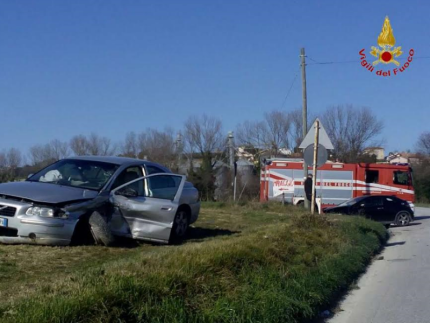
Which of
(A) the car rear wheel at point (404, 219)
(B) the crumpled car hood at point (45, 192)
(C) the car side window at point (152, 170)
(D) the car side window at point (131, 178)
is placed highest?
(C) the car side window at point (152, 170)

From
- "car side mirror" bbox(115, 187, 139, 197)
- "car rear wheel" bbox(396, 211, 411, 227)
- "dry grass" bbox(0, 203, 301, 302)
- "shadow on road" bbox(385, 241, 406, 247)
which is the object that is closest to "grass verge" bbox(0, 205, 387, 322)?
"dry grass" bbox(0, 203, 301, 302)

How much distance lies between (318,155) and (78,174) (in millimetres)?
6173

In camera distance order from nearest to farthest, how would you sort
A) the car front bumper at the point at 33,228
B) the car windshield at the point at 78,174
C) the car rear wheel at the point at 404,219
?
the car front bumper at the point at 33,228 → the car windshield at the point at 78,174 → the car rear wheel at the point at 404,219

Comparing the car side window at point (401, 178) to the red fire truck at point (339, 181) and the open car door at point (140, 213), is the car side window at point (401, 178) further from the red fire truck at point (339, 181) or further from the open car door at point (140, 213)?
the open car door at point (140, 213)

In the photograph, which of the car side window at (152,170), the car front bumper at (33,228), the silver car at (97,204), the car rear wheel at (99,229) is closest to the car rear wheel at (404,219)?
the silver car at (97,204)

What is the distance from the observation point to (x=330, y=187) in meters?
32.2

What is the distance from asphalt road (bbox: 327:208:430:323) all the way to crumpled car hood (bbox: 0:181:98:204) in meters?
4.56

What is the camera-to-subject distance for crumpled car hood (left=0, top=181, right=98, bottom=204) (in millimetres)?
9742

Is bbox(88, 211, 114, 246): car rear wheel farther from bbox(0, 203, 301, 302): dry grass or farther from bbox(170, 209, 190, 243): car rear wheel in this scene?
bbox(170, 209, 190, 243): car rear wheel

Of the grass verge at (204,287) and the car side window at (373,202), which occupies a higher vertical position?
the car side window at (373,202)

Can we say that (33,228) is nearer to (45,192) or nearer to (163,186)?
(45,192)

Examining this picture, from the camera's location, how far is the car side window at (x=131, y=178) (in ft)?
36.3

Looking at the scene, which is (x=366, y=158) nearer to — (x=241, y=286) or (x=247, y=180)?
(x=247, y=180)

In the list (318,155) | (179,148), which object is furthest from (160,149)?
(318,155)
